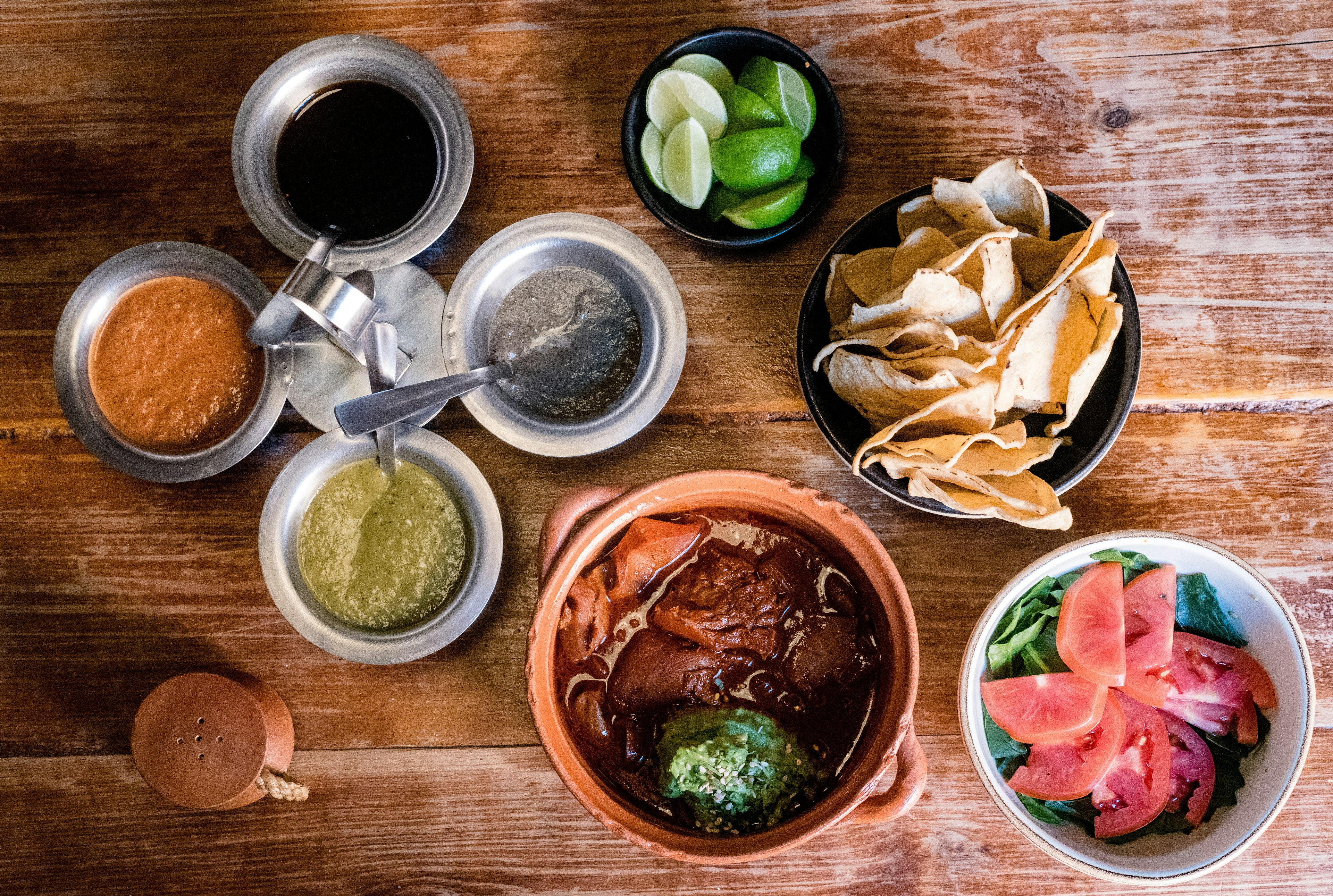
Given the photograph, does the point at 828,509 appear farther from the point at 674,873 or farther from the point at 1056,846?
the point at 674,873

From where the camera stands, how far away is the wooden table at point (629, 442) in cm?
159

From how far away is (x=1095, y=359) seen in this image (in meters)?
1.25

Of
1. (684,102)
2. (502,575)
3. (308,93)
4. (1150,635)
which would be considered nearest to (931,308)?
(684,102)

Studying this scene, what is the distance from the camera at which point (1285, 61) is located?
1.60 meters

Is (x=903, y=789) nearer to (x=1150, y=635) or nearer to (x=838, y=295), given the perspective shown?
(x=1150, y=635)

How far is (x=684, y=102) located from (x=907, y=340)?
0.56 meters

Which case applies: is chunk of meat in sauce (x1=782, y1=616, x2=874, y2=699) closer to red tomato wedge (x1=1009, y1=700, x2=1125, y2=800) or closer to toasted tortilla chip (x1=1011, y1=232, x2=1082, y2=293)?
red tomato wedge (x1=1009, y1=700, x2=1125, y2=800)

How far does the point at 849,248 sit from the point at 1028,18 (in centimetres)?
63

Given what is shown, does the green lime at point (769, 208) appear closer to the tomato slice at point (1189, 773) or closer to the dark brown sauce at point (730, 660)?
the dark brown sauce at point (730, 660)

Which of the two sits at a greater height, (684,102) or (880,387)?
(684,102)

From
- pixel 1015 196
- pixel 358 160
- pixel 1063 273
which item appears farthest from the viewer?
pixel 358 160

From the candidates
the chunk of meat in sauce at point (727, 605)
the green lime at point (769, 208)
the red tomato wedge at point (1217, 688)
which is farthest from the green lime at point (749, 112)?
the red tomato wedge at point (1217, 688)

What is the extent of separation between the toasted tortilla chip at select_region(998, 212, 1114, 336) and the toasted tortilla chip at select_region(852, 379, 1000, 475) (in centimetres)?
9

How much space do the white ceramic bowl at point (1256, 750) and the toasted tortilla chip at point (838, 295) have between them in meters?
0.51
